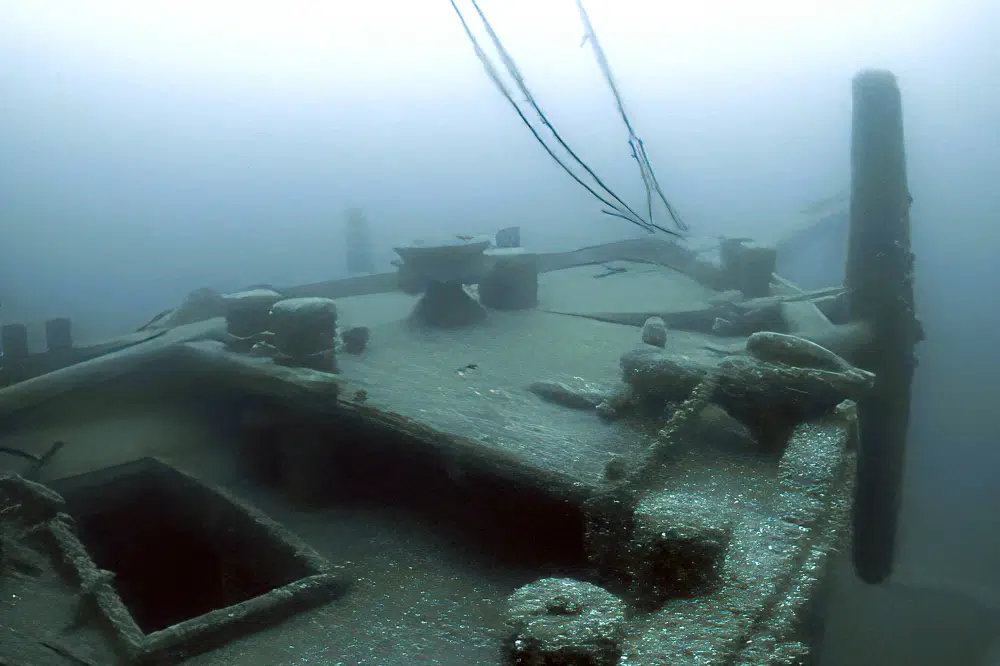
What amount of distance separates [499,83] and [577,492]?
A: 9.16ft

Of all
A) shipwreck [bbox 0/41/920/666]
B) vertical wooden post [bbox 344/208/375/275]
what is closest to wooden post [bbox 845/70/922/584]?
shipwreck [bbox 0/41/920/666]

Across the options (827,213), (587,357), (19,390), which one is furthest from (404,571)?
(827,213)

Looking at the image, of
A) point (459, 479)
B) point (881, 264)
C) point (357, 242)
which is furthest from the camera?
point (357, 242)

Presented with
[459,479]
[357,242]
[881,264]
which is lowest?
[459,479]

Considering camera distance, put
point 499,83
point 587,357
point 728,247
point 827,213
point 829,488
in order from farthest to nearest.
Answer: point 827,213
point 728,247
point 587,357
point 499,83
point 829,488

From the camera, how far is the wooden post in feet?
20.1

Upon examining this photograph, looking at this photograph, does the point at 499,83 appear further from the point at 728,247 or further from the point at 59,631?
the point at 728,247

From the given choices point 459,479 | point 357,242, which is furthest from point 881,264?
point 357,242

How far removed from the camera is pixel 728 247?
870 centimetres

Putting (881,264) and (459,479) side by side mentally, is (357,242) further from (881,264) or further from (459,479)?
(459,479)

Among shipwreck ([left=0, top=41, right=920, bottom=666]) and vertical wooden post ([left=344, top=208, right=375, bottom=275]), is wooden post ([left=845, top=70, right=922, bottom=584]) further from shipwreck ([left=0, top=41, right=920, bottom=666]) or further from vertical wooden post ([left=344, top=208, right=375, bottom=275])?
vertical wooden post ([left=344, top=208, right=375, bottom=275])

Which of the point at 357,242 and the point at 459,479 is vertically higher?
the point at 357,242

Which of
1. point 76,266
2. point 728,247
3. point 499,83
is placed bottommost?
point 76,266

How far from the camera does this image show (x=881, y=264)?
6172 millimetres
